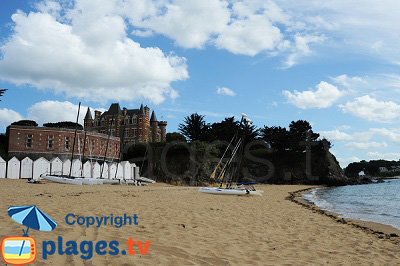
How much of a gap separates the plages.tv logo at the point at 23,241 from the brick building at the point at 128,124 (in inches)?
3776

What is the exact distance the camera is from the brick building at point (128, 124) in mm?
103938

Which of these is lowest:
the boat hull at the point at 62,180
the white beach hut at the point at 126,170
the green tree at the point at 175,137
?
the boat hull at the point at 62,180

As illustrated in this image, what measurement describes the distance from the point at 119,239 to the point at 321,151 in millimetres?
93183

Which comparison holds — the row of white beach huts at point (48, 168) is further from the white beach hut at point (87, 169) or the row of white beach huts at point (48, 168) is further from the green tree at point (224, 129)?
the green tree at point (224, 129)

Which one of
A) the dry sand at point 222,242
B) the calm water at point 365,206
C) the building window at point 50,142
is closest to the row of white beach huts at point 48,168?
the building window at point 50,142

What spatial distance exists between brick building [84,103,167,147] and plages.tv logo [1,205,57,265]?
9592 centimetres

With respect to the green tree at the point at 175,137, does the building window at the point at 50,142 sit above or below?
below

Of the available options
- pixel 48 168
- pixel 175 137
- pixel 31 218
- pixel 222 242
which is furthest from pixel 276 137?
pixel 31 218

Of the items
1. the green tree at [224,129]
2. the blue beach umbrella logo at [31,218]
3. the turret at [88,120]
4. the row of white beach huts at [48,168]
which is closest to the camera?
the blue beach umbrella logo at [31,218]

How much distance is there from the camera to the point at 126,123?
108 meters

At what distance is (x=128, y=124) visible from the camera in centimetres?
10706

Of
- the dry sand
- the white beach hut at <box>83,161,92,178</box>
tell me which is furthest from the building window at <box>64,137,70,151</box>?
the dry sand

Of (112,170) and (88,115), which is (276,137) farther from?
(88,115)

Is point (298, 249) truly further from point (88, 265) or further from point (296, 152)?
point (296, 152)
